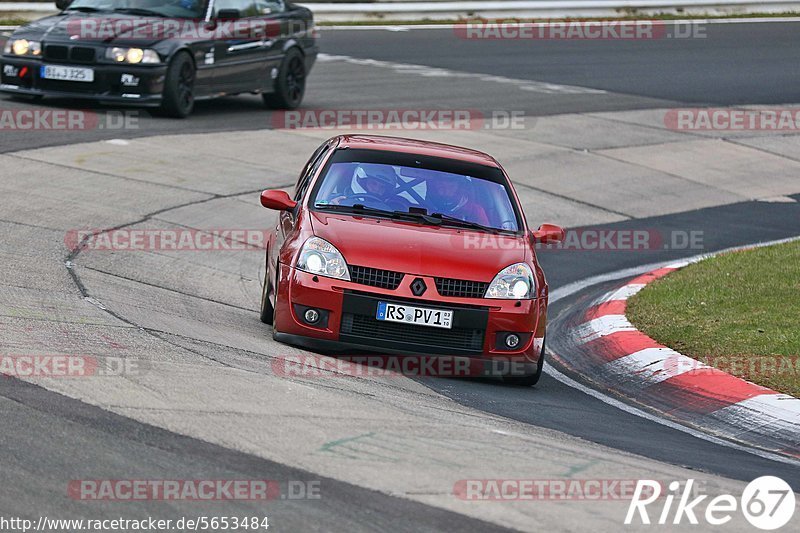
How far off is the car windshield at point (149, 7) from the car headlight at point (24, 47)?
3.71 feet

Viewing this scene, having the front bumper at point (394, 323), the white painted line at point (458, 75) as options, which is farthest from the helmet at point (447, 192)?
the white painted line at point (458, 75)

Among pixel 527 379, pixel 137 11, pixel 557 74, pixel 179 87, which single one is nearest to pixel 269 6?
pixel 137 11

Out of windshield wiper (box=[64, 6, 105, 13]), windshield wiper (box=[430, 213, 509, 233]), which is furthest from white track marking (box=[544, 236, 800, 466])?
windshield wiper (box=[64, 6, 105, 13])

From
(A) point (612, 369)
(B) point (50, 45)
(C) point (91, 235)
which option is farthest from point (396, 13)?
(A) point (612, 369)

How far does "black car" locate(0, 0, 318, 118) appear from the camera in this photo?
15727 mm

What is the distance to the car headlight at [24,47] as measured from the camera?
51.9ft

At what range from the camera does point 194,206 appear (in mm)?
13125

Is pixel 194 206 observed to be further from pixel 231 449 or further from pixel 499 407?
pixel 231 449

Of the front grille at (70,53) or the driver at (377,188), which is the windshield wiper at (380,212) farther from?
the front grille at (70,53)

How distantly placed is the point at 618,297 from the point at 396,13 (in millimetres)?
18748

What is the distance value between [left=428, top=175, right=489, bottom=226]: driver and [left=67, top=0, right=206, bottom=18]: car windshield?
8529mm

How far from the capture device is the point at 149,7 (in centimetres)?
1672

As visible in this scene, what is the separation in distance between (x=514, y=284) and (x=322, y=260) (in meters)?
1.21

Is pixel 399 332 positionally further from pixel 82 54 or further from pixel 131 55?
pixel 82 54
